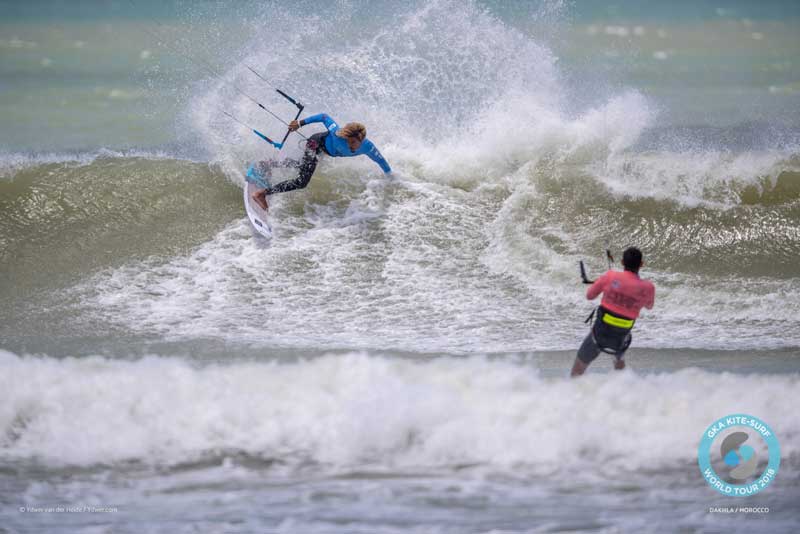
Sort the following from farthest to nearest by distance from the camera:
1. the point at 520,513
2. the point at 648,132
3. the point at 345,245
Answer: the point at 648,132 < the point at 345,245 < the point at 520,513

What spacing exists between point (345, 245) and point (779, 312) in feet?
15.7

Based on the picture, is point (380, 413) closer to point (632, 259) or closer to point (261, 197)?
point (632, 259)

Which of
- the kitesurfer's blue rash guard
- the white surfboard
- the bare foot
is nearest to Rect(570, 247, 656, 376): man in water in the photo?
the kitesurfer's blue rash guard

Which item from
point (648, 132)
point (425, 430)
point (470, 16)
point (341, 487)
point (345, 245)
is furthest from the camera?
point (470, 16)

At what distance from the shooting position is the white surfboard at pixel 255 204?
936cm

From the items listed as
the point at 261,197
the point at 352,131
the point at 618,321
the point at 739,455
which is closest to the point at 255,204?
the point at 261,197

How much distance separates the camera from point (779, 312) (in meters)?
7.61

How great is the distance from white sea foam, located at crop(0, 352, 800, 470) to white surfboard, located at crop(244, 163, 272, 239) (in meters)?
3.84

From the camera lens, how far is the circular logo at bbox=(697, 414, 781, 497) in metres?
4.50

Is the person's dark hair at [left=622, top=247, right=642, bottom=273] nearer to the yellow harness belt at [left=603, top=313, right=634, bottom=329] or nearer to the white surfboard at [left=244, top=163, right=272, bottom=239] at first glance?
the yellow harness belt at [left=603, top=313, right=634, bottom=329]

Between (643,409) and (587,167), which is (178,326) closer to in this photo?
(643,409)

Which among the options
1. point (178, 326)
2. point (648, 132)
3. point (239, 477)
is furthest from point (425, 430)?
point (648, 132)

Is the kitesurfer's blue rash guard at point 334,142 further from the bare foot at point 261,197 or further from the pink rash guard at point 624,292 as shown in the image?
the pink rash guard at point 624,292

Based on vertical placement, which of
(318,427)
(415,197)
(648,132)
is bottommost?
(318,427)
